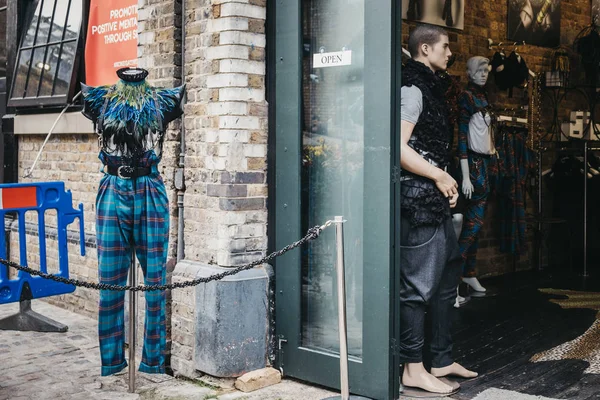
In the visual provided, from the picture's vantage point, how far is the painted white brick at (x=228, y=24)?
5191mm

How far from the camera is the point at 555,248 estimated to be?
1002cm

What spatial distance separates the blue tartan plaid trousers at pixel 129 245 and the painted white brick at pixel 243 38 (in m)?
0.85

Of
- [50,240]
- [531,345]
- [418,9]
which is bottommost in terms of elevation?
[531,345]

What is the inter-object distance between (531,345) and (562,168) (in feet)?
13.9

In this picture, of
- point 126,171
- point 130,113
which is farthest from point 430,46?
point 126,171

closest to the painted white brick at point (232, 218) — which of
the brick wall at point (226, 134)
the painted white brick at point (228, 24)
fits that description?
the brick wall at point (226, 134)

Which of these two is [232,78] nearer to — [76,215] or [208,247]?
[208,247]

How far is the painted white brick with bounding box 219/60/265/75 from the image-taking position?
5.21 m

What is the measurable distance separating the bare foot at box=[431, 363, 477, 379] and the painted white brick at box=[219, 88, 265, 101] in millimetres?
2033

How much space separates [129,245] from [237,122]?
1.01 meters

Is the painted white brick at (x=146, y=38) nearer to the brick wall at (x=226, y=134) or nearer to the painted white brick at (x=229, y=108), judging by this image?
the brick wall at (x=226, y=134)

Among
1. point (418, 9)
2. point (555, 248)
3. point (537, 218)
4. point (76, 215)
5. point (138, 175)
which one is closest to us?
point (138, 175)

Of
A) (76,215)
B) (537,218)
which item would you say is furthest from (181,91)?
(537,218)

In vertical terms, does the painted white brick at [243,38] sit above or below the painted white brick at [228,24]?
below
